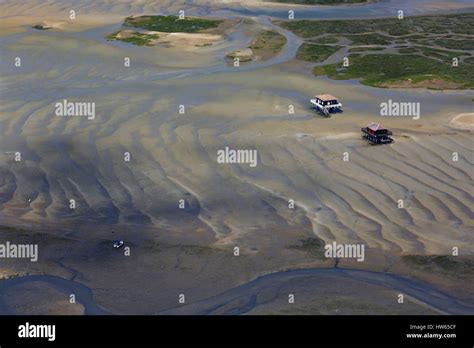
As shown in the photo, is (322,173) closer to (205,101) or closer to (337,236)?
(337,236)

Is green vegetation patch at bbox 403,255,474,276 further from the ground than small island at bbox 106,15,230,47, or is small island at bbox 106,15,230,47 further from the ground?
green vegetation patch at bbox 403,255,474,276

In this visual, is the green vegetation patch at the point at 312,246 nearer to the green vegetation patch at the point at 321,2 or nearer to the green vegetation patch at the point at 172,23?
the green vegetation patch at the point at 172,23

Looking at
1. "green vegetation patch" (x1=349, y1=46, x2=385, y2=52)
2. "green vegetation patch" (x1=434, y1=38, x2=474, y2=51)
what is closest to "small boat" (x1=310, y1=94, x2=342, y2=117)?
"green vegetation patch" (x1=349, y1=46, x2=385, y2=52)

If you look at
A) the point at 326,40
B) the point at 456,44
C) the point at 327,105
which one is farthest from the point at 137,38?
the point at 327,105

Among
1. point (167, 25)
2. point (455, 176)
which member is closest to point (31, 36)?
point (167, 25)

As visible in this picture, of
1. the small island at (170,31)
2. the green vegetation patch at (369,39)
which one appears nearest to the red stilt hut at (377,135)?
the green vegetation patch at (369,39)

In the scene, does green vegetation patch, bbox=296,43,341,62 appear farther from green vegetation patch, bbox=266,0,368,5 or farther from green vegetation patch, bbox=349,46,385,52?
green vegetation patch, bbox=266,0,368,5
